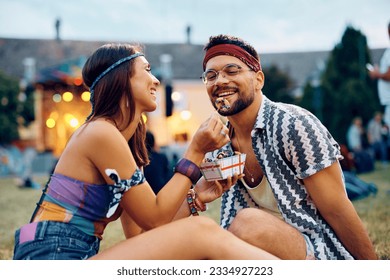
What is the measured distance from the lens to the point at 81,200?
4.83ft

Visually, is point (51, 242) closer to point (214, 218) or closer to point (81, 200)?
point (81, 200)

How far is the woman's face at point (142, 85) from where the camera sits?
1622 mm

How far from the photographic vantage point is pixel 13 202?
646 cm

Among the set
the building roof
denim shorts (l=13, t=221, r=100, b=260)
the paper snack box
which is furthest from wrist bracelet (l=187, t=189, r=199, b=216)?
the building roof

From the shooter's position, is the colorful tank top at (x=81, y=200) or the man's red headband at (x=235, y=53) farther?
the man's red headband at (x=235, y=53)

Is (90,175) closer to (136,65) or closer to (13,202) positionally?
(136,65)

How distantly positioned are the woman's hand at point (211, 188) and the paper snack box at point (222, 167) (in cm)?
5

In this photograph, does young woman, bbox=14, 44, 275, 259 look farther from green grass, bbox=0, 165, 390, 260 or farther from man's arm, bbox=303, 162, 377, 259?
green grass, bbox=0, 165, 390, 260

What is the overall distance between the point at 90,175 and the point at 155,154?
318 centimetres

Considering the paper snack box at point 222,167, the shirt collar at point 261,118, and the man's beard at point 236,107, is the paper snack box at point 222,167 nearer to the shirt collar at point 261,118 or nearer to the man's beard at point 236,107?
the shirt collar at point 261,118

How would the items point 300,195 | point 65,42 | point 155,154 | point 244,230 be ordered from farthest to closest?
point 65,42
point 155,154
point 300,195
point 244,230

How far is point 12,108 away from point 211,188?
56.8ft

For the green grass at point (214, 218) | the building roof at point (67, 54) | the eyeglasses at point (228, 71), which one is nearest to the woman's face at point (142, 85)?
the eyeglasses at point (228, 71)
